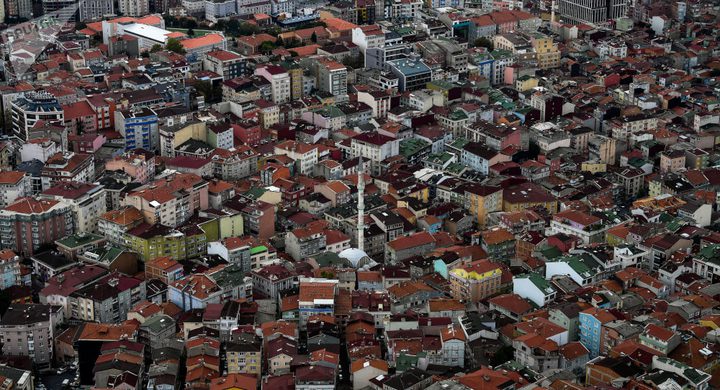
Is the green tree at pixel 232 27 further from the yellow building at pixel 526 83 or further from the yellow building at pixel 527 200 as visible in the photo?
the yellow building at pixel 527 200

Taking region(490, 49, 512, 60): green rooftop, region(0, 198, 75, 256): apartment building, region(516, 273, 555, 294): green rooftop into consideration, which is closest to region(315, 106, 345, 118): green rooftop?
region(490, 49, 512, 60): green rooftop

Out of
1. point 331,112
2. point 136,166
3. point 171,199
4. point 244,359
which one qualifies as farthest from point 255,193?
point 244,359

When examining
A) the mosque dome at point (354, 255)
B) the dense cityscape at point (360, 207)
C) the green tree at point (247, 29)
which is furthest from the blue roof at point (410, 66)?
the mosque dome at point (354, 255)

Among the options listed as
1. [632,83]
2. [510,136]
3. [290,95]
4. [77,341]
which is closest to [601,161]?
[510,136]

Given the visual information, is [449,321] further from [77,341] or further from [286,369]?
[77,341]

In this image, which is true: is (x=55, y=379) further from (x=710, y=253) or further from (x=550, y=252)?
(x=710, y=253)
